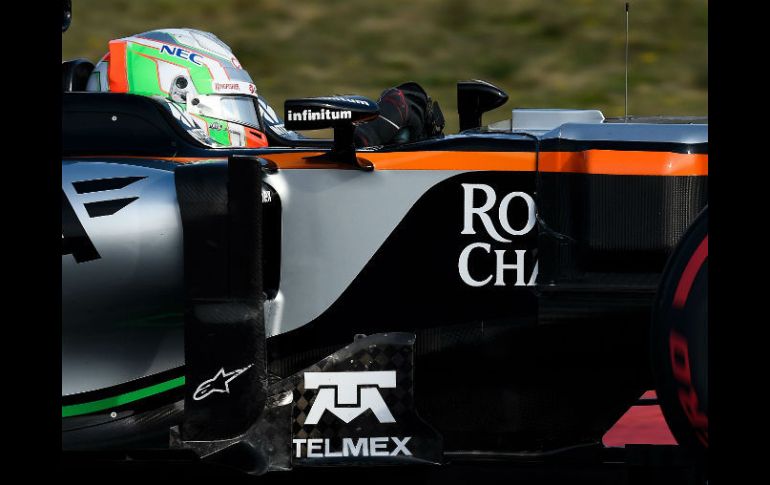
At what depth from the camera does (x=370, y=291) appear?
305cm

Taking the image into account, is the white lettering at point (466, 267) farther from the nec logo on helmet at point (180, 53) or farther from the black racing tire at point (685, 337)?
the nec logo on helmet at point (180, 53)

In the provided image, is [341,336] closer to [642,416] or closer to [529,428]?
[529,428]

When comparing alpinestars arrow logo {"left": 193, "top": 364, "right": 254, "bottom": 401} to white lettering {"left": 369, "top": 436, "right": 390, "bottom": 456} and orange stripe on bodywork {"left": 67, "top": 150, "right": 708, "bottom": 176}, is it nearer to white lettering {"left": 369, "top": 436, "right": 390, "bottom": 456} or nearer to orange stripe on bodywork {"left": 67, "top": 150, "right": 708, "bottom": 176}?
white lettering {"left": 369, "top": 436, "right": 390, "bottom": 456}

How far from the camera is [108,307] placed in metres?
2.98

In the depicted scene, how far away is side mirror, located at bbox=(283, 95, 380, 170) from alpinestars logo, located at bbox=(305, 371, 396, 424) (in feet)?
1.69

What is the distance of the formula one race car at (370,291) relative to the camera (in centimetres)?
294

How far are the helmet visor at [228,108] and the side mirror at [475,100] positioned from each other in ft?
2.75

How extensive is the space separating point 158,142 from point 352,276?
0.66 m

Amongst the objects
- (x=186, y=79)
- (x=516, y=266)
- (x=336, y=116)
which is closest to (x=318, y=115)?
(x=336, y=116)

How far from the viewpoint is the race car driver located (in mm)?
4184

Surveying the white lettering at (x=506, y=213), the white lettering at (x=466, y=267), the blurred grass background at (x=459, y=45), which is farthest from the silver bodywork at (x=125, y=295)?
the blurred grass background at (x=459, y=45)

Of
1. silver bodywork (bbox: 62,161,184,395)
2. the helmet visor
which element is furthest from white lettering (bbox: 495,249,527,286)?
the helmet visor

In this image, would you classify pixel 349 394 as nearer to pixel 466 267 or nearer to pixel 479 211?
pixel 466 267

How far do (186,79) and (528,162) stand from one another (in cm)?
166
